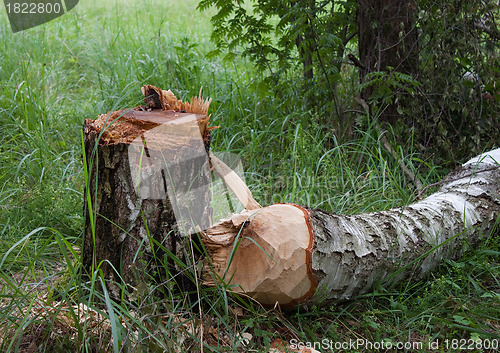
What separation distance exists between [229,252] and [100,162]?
695 millimetres

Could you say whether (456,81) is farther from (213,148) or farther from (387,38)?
(213,148)

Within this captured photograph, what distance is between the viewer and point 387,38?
3586 mm

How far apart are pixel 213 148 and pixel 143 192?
160cm

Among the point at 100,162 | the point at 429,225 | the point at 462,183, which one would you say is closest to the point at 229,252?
the point at 100,162

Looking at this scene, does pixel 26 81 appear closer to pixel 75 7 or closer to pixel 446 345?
pixel 75 7

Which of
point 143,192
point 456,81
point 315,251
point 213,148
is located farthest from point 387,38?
point 143,192

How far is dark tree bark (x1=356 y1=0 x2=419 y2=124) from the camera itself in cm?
351

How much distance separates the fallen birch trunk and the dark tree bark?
5.42ft

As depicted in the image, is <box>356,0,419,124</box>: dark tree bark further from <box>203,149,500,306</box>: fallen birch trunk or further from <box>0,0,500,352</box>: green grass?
<box>203,149,500,306</box>: fallen birch trunk

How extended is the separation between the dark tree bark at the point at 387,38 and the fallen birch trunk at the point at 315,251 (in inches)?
65.0

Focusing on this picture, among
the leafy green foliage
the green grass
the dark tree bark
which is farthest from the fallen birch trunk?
the dark tree bark

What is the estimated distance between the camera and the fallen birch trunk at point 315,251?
1907 millimetres

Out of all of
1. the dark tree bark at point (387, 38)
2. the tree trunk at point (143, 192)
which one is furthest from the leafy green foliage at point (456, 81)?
the tree trunk at point (143, 192)

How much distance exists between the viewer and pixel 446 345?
183 cm
